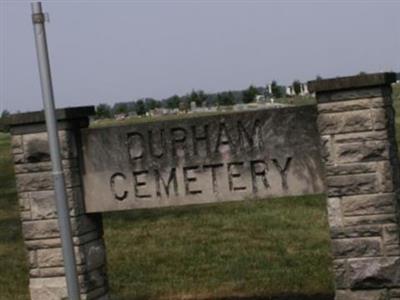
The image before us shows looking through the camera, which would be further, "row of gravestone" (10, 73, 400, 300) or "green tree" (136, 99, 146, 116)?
"green tree" (136, 99, 146, 116)

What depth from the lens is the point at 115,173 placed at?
9672mm

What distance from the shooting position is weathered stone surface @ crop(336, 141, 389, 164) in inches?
344

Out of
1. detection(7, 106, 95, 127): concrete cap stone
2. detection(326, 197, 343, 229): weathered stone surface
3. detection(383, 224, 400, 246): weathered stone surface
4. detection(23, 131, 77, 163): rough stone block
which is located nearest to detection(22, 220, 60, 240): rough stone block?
detection(23, 131, 77, 163): rough stone block

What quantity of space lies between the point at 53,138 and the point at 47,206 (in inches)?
95.7

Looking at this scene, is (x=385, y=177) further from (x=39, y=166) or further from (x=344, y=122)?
(x=39, y=166)

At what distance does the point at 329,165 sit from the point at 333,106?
0.53 metres

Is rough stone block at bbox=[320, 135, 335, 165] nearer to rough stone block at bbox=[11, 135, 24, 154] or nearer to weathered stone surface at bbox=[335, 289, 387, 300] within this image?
weathered stone surface at bbox=[335, 289, 387, 300]

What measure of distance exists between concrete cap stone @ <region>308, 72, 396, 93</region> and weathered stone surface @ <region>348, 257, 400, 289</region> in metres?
1.53

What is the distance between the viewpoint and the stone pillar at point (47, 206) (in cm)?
977

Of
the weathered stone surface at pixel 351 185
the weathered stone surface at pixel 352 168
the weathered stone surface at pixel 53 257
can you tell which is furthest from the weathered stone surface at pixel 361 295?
the weathered stone surface at pixel 53 257

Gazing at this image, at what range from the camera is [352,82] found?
868 cm

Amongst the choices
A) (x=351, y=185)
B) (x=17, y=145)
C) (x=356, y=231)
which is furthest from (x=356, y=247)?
(x=17, y=145)

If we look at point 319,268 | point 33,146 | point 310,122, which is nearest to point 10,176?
point 319,268

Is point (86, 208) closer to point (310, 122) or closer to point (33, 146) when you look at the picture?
point (33, 146)
